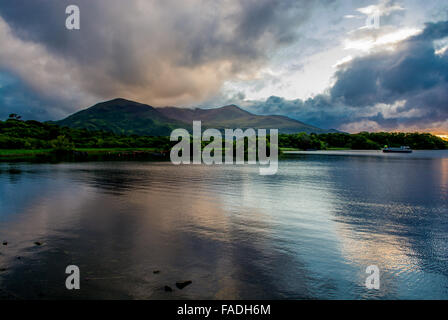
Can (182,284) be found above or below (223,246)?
below

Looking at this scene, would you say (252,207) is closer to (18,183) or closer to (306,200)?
(306,200)

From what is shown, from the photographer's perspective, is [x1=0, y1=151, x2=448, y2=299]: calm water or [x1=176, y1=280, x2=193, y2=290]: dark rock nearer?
[x1=176, y1=280, x2=193, y2=290]: dark rock

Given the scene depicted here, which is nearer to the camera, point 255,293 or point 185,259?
point 255,293

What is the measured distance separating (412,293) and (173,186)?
4000cm

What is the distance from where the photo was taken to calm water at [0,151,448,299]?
46.1 ft

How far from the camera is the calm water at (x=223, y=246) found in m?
14.0

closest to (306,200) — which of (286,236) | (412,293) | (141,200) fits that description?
(286,236)

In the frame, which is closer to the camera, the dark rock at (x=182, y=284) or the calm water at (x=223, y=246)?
the dark rock at (x=182, y=284)

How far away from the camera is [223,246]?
1970cm

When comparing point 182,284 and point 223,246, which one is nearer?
point 182,284

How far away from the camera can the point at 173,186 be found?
163 ft

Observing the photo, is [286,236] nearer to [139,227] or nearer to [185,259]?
[185,259]
